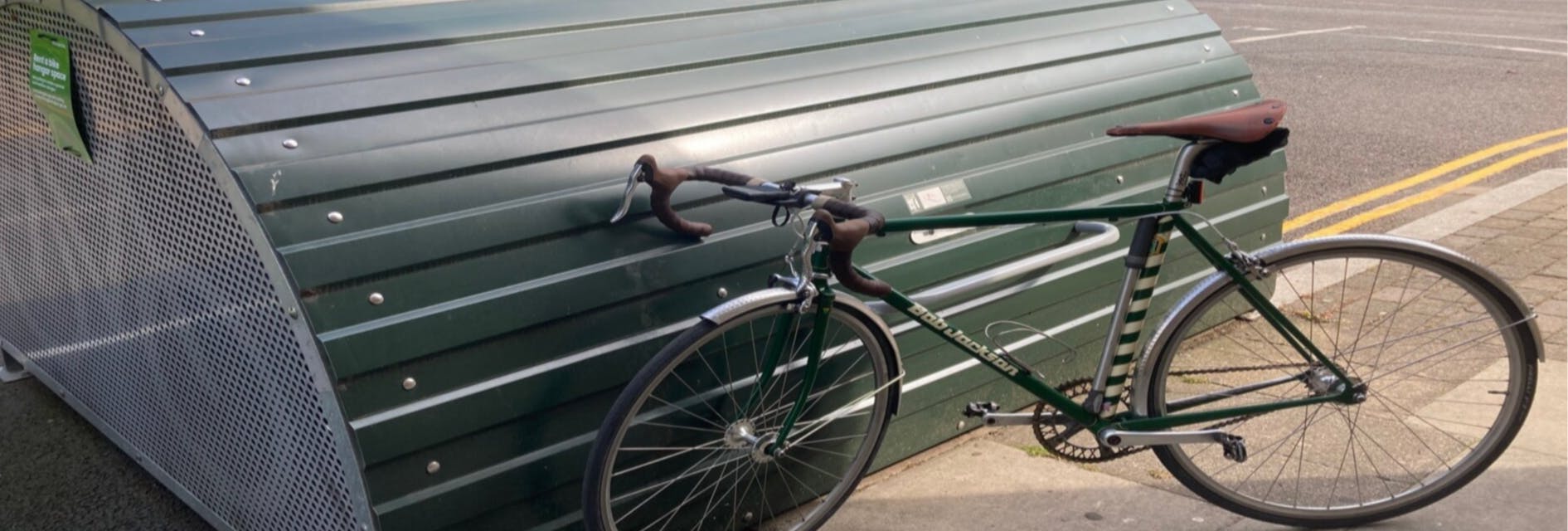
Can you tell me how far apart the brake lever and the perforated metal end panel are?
2.16 feet

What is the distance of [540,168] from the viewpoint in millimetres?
2918

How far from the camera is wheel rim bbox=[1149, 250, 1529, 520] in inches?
133

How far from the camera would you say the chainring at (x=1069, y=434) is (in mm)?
3346

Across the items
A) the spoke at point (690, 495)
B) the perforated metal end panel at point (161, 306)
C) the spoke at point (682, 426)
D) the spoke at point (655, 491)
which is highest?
the perforated metal end panel at point (161, 306)

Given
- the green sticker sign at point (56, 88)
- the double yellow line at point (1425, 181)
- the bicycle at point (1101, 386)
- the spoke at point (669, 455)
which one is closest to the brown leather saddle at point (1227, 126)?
the bicycle at point (1101, 386)

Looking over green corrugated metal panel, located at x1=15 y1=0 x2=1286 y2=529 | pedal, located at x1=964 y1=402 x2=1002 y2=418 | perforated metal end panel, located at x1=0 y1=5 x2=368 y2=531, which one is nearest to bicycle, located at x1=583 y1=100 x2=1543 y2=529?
pedal, located at x1=964 y1=402 x2=1002 y2=418

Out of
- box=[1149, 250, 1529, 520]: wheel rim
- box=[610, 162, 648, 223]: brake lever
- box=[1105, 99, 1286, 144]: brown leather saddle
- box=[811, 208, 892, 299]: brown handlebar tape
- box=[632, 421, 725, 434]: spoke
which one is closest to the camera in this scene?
box=[811, 208, 892, 299]: brown handlebar tape

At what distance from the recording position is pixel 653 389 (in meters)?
2.92

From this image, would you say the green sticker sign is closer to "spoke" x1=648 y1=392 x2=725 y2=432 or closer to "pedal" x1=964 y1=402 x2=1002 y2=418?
"spoke" x1=648 y1=392 x2=725 y2=432

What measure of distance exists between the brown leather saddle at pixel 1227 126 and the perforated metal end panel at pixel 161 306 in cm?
177

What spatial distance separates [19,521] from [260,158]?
1.60m

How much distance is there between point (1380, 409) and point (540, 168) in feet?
7.56

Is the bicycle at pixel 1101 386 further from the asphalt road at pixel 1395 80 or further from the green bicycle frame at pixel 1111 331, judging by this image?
the asphalt road at pixel 1395 80

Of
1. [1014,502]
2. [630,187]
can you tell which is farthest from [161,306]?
[1014,502]
